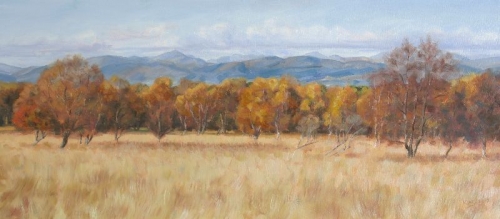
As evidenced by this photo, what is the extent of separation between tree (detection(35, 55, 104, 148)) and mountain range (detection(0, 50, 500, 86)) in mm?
511

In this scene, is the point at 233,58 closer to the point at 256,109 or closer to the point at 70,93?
the point at 70,93

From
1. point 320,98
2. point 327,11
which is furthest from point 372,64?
point 320,98

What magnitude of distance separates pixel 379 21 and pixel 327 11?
871 mm

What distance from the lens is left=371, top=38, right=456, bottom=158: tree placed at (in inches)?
373

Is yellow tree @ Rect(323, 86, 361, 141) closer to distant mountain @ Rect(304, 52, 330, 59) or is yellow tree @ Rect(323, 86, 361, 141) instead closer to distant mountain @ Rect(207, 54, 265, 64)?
distant mountain @ Rect(304, 52, 330, 59)

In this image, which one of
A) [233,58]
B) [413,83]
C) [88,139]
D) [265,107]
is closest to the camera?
[233,58]

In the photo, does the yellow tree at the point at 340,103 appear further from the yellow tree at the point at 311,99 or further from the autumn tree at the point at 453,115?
the autumn tree at the point at 453,115

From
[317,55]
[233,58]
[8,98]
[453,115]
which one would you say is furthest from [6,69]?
[453,115]

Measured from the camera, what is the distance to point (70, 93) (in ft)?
34.1

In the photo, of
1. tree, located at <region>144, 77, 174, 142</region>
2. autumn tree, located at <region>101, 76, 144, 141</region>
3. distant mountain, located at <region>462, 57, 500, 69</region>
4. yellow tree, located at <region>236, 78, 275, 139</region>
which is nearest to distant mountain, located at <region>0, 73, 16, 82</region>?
autumn tree, located at <region>101, 76, 144, 141</region>

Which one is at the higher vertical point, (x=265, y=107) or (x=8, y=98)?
(x=8, y=98)

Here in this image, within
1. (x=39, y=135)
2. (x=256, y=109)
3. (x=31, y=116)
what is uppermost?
(x=31, y=116)

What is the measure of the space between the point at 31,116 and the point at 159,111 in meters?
7.20

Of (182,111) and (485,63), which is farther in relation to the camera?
(182,111)
